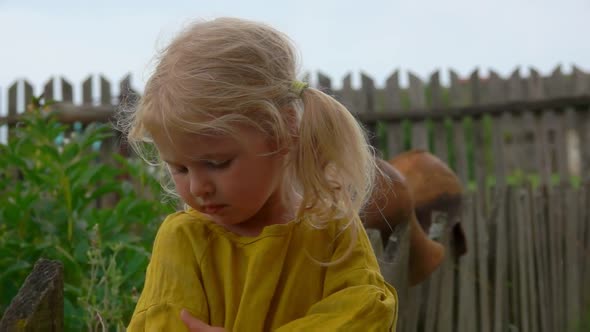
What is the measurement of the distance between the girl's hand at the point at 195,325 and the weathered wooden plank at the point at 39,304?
0.26 m

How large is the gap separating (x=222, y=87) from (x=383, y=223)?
120 cm

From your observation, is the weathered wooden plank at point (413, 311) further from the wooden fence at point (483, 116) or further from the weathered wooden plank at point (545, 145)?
the weathered wooden plank at point (545, 145)

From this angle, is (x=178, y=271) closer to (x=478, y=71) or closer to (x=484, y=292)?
(x=484, y=292)

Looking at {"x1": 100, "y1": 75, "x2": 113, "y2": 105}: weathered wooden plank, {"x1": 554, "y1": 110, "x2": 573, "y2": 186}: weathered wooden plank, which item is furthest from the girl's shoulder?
{"x1": 554, "y1": 110, "x2": 573, "y2": 186}: weathered wooden plank

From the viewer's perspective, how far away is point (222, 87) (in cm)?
179

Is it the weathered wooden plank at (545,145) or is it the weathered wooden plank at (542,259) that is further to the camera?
the weathered wooden plank at (545,145)

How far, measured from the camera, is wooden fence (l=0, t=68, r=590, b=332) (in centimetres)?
352

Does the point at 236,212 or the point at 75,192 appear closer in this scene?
the point at 236,212

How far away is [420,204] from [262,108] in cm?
170

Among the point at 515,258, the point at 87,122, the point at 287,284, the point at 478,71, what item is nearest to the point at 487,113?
the point at 478,71

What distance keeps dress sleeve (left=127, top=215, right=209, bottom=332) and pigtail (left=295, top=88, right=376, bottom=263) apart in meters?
0.26

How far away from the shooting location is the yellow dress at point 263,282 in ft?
6.04

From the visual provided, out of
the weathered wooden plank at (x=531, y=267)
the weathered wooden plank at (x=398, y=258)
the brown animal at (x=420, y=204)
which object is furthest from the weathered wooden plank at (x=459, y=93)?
the weathered wooden plank at (x=398, y=258)

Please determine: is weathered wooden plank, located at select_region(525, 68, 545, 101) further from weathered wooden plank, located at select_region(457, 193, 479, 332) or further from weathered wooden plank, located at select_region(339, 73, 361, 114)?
weathered wooden plank, located at select_region(457, 193, 479, 332)
